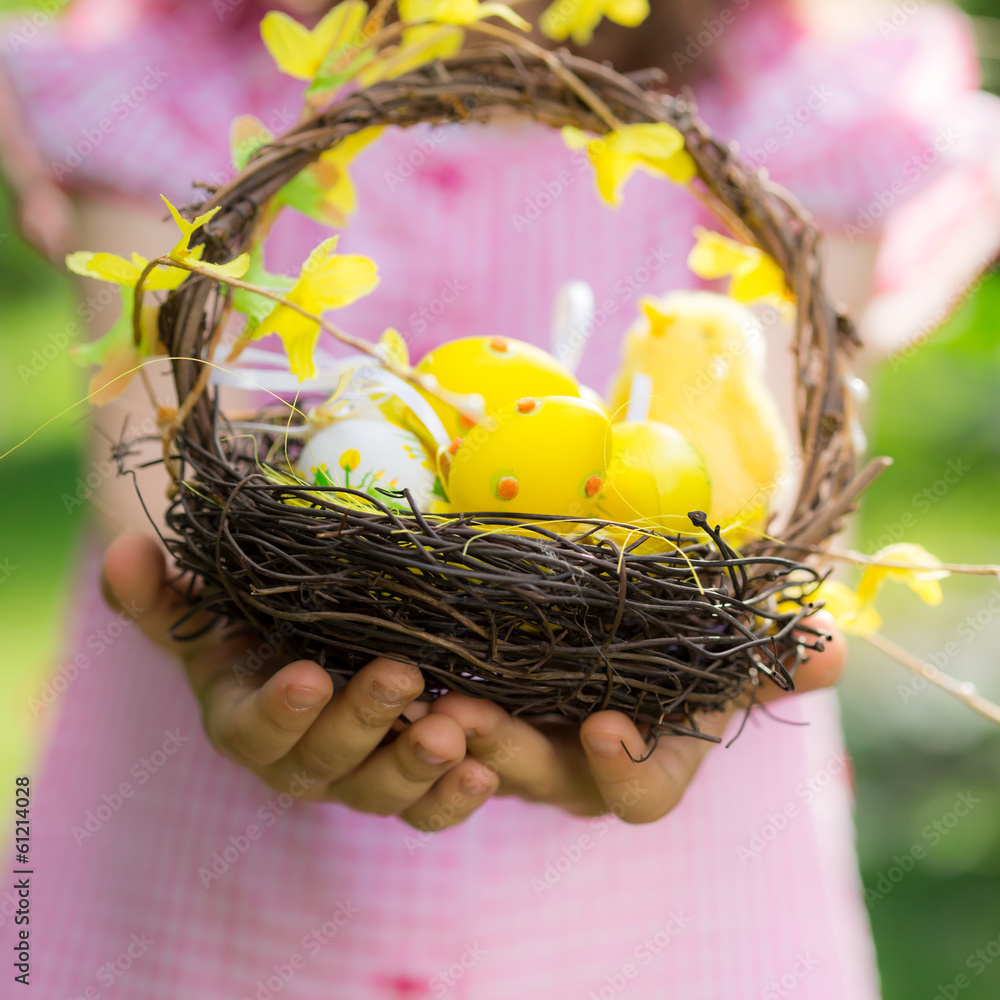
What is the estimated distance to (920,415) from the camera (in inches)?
89.3

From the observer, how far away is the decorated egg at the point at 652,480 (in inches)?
22.9

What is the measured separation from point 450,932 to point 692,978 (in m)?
0.29

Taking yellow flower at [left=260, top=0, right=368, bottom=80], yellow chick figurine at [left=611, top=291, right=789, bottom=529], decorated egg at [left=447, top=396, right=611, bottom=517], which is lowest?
yellow chick figurine at [left=611, top=291, right=789, bottom=529]

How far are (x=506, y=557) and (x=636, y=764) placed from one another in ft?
0.63

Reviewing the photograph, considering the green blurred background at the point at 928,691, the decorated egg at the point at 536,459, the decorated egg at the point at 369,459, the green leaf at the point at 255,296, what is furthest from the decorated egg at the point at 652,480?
the green blurred background at the point at 928,691

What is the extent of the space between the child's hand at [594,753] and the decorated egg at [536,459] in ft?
0.45

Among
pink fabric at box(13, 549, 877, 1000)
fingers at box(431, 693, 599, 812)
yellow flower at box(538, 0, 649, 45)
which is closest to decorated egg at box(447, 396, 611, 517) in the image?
fingers at box(431, 693, 599, 812)

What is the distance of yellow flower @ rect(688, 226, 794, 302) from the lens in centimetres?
74

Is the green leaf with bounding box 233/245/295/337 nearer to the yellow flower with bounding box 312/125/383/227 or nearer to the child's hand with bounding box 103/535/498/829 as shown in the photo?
the yellow flower with bounding box 312/125/383/227

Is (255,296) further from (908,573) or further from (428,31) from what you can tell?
(908,573)

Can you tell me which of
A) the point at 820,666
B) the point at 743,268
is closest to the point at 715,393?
the point at 743,268

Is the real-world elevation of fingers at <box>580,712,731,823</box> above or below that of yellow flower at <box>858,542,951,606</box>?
below

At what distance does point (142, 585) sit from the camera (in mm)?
659

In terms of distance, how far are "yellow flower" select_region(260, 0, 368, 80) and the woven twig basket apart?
0.05 metres
